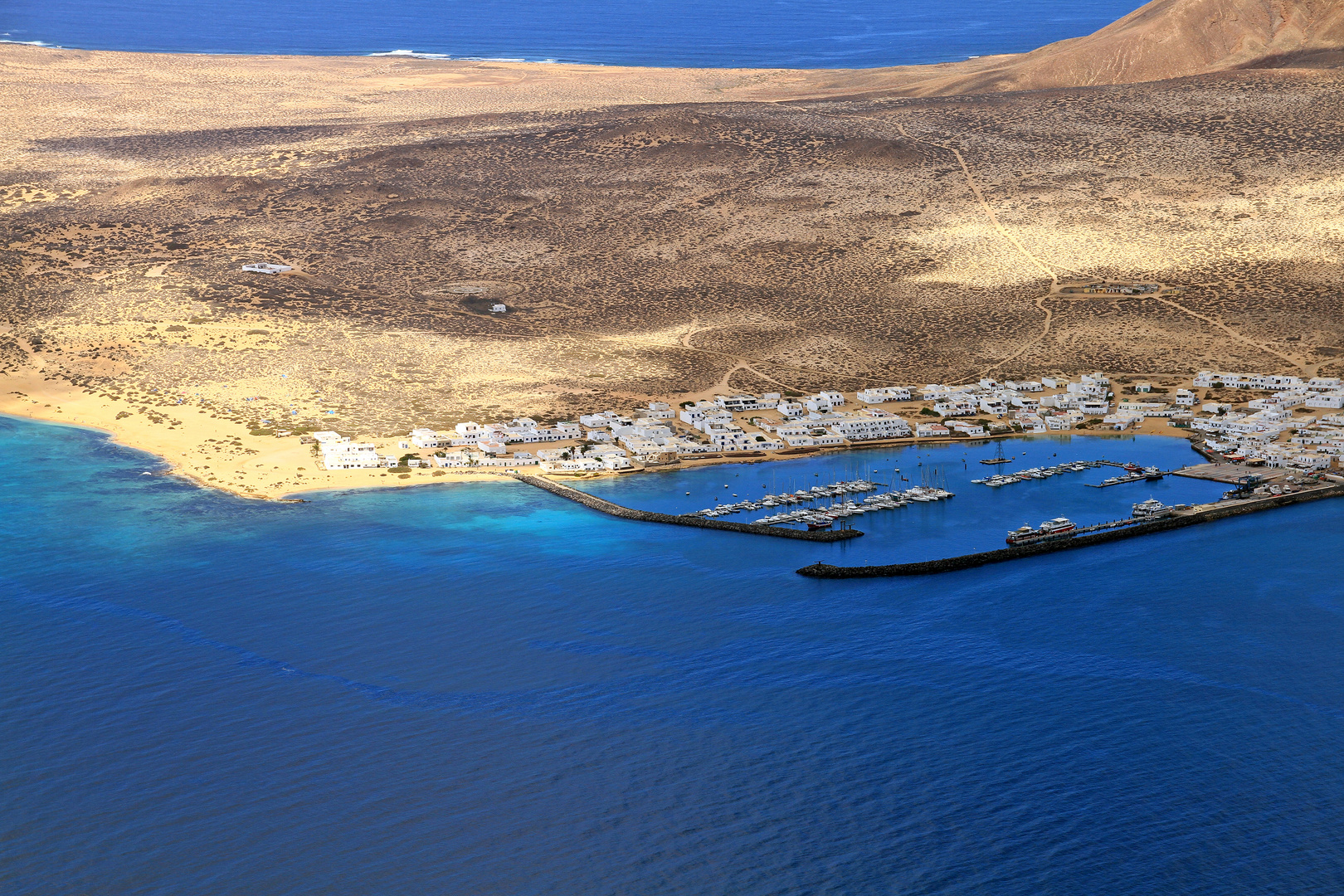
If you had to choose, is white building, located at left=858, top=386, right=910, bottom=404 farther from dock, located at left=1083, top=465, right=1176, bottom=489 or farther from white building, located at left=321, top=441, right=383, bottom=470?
white building, located at left=321, top=441, right=383, bottom=470

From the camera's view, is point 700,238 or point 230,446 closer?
point 230,446

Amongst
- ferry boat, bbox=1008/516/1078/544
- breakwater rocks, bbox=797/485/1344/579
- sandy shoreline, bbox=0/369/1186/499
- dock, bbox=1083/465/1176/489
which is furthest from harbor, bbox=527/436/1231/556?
sandy shoreline, bbox=0/369/1186/499

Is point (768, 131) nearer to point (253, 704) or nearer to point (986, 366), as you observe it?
point (986, 366)

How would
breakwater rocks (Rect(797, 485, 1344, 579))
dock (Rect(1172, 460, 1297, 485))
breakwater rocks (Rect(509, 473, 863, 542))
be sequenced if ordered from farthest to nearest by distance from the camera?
1. dock (Rect(1172, 460, 1297, 485))
2. breakwater rocks (Rect(509, 473, 863, 542))
3. breakwater rocks (Rect(797, 485, 1344, 579))

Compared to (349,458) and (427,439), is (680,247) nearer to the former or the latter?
(427,439)

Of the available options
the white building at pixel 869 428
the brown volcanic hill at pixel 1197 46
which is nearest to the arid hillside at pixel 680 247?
the brown volcanic hill at pixel 1197 46

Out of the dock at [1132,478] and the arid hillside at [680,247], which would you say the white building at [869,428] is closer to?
the arid hillside at [680,247]

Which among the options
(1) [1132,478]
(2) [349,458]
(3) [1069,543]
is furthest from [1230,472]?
(2) [349,458]
